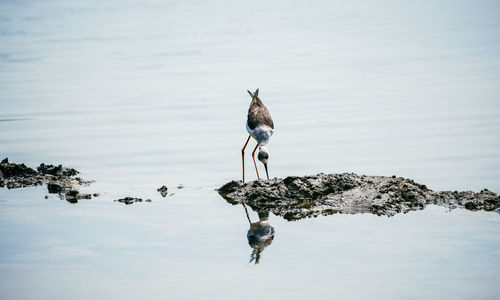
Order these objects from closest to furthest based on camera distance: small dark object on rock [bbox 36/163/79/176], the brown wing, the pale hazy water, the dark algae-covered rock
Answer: the pale hazy water < the dark algae-covered rock < small dark object on rock [bbox 36/163/79/176] < the brown wing

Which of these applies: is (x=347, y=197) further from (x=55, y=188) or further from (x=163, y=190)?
(x=55, y=188)

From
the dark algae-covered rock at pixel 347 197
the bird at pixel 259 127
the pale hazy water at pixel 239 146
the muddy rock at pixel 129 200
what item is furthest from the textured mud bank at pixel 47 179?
the bird at pixel 259 127

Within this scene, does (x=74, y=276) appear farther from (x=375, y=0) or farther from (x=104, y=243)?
(x=375, y=0)

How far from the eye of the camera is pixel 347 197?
9.26m

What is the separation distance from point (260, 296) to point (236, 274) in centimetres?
58

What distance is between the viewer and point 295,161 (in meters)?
11.8

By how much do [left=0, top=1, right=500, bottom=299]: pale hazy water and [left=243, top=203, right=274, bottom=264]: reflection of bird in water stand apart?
0.10 m

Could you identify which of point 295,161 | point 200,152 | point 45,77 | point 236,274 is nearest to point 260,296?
point 236,274

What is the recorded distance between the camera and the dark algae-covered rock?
8.95 m

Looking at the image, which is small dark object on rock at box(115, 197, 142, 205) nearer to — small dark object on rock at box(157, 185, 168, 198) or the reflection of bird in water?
small dark object on rock at box(157, 185, 168, 198)

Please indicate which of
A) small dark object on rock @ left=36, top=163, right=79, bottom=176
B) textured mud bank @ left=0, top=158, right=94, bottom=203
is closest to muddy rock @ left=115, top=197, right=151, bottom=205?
textured mud bank @ left=0, top=158, right=94, bottom=203

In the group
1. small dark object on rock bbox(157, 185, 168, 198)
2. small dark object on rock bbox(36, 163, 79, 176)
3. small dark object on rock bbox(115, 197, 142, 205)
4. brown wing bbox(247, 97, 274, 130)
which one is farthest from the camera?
brown wing bbox(247, 97, 274, 130)

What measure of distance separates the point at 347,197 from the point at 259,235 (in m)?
1.52

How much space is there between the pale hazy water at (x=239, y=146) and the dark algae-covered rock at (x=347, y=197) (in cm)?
29
